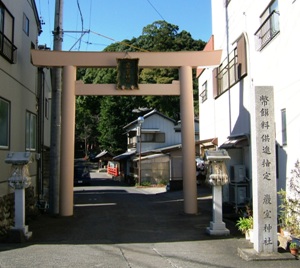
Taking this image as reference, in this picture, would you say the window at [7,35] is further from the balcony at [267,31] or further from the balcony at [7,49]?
→ the balcony at [267,31]

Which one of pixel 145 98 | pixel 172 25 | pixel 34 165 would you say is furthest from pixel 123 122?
pixel 34 165

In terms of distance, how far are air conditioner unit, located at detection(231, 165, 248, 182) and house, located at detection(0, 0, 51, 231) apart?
720cm

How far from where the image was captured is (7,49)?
11.4 m

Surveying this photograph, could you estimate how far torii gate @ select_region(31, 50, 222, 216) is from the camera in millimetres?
12703

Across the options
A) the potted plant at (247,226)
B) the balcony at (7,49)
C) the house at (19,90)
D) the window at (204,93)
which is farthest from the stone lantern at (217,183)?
the window at (204,93)

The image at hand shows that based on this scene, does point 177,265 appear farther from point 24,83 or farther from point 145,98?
point 145,98

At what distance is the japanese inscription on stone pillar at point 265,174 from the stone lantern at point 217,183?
1.97 metres

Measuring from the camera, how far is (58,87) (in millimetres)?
13797

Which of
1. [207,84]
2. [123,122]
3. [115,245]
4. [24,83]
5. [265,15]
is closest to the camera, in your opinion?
[115,245]

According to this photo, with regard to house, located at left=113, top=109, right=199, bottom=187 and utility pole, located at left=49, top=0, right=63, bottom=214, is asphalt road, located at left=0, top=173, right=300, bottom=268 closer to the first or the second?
utility pole, located at left=49, top=0, right=63, bottom=214

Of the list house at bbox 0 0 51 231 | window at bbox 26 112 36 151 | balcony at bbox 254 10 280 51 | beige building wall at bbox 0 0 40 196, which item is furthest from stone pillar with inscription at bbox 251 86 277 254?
window at bbox 26 112 36 151

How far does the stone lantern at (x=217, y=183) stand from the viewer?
29.7 ft

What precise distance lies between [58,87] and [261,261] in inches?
386

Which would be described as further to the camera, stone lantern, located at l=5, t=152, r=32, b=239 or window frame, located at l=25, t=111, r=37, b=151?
window frame, located at l=25, t=111, r=37, b=151
